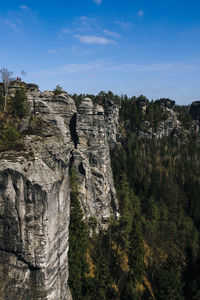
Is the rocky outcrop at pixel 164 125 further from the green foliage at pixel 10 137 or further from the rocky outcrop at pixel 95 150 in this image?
the green foliage at pixel 10 137

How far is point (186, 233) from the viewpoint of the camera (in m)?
56.0

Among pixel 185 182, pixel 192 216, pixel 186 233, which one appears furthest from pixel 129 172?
pixel 186 233

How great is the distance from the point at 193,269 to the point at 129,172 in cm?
4724

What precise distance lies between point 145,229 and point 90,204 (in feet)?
60.5

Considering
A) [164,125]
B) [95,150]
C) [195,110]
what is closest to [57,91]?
[95,150]

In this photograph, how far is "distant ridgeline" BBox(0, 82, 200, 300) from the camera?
17.8 metres

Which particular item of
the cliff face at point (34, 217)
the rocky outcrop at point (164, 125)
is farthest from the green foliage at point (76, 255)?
the rocky outcrop at point (164, 125)

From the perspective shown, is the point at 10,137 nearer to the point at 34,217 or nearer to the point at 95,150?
the point at 34,217

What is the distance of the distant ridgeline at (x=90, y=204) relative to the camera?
17.8 meters

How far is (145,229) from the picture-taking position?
55.2 meters

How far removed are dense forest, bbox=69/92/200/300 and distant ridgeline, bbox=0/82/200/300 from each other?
0.23 metres

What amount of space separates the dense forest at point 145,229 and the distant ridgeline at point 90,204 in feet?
0.74

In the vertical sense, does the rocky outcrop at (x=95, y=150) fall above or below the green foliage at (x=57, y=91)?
below

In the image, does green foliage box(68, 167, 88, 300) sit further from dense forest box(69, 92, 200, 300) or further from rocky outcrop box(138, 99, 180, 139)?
rocky outcrop box(138, 99, 180, 139)
